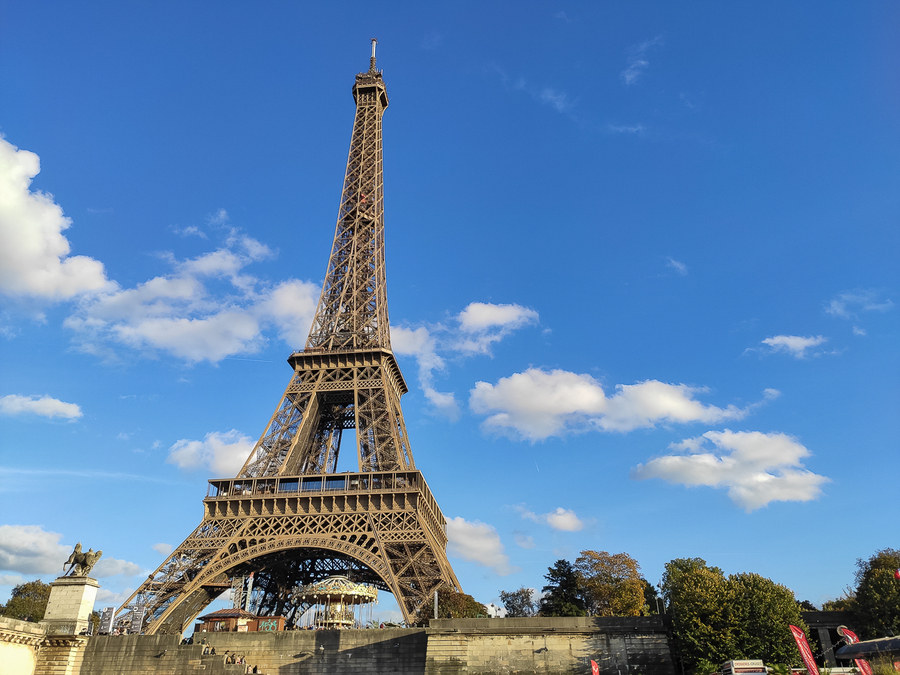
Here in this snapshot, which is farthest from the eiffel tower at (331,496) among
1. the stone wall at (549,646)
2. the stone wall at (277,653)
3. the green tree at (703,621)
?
the green tree at (703,621)

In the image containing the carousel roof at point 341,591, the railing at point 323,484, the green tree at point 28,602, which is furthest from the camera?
the green tree at point 28,602

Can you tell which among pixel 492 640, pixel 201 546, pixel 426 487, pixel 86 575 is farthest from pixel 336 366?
pixel 492 640

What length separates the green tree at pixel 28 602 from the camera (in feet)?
205

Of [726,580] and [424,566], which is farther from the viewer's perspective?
[424,566]

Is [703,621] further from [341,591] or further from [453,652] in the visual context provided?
[341,591]

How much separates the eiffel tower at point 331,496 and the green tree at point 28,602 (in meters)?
25.1

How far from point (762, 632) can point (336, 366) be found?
39.6 meters

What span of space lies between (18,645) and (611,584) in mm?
39842

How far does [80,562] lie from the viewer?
3450 cm

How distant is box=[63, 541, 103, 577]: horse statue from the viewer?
34469 mm

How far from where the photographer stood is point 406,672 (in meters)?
34.8

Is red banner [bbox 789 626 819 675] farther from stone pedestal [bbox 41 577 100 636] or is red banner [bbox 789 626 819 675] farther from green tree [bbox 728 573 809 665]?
stone pedestal [bbox 41 577 100 636]

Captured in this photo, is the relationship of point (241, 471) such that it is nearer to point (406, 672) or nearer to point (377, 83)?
point (406, 672)

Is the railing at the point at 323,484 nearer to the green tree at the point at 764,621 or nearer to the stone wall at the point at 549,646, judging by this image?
the stone wall at the point at 549,646
